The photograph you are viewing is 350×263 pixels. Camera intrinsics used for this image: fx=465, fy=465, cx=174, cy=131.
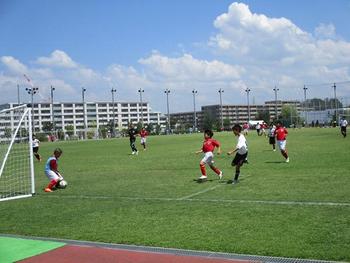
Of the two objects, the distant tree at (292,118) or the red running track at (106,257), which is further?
the distant tree at (292,118)

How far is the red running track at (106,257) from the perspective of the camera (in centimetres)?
634

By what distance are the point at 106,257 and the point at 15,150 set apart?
1216cm

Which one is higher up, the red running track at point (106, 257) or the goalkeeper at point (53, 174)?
the goalkeeper at point (53, 174)

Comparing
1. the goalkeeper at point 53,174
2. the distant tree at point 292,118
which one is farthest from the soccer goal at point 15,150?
the distant tree at point 292,118

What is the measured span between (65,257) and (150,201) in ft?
14.1

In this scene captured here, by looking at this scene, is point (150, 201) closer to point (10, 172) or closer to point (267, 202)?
point (267, 202)

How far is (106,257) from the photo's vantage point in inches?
262

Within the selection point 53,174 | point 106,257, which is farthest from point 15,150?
point 106,257

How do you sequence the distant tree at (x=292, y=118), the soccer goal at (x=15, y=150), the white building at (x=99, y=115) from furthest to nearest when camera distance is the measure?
the white building at (x=99, y=115) < the distant tree at (x=292, y=118) < the soccer goal at (x=15, y=150)

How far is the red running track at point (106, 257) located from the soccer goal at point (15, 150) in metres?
6.09

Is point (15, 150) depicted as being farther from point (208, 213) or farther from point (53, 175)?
point (208, 213)

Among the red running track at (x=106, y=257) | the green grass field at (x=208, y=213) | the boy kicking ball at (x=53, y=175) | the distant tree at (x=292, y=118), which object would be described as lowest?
the red running track at (x=106, y=257)

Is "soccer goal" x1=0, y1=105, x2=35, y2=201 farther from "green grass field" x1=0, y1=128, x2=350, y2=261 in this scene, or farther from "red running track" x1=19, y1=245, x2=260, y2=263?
"red running track" x1=19, y1=245, x2=260, y2=263

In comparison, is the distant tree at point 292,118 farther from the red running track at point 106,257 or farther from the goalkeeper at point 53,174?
the red running track at point 106,257
